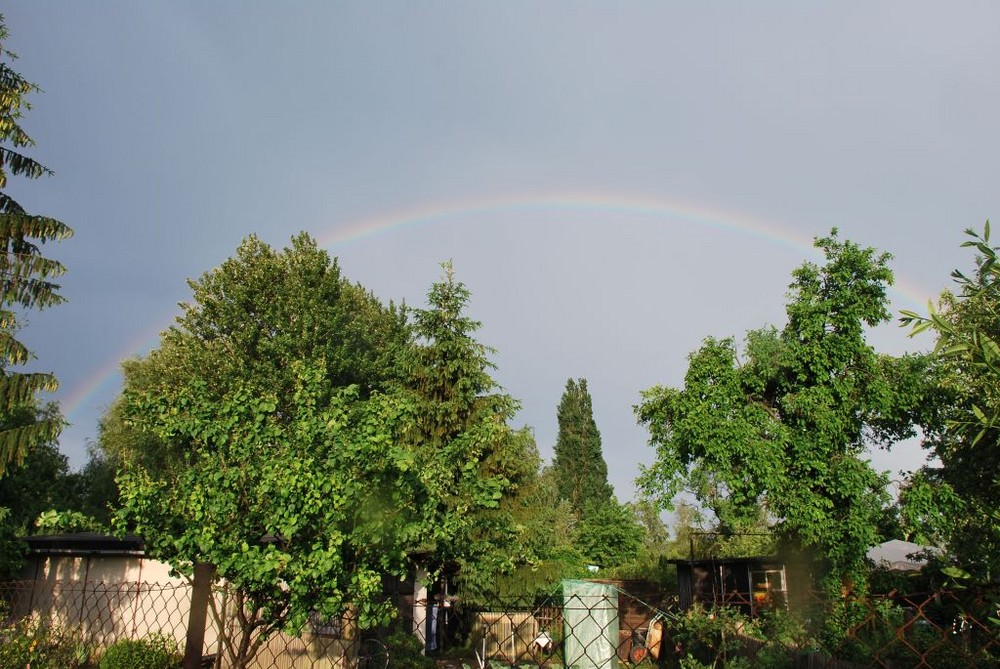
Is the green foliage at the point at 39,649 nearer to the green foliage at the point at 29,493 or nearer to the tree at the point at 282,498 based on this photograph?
the green foliage at the point at 29,493

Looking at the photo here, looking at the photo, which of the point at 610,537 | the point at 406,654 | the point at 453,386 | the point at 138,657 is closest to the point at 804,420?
the point at 453,386

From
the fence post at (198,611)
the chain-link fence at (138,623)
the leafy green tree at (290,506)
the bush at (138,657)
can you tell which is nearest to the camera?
the leafy green tree at (290,506)

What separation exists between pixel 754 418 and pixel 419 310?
12445mm

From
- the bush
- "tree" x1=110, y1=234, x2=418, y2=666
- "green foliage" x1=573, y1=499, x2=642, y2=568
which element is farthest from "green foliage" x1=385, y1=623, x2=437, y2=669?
"green foliage" x1=573, y1=499, x2=642, y2=568

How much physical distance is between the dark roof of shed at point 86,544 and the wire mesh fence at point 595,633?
43.3 inches

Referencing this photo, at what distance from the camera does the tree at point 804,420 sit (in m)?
21.2

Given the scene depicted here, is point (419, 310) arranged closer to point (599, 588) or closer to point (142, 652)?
point (142, 652)

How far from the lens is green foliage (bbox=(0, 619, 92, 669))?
980cm

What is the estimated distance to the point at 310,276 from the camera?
3216 cm

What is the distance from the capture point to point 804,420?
73.5 feet

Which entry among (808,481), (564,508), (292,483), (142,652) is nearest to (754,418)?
(808,481)

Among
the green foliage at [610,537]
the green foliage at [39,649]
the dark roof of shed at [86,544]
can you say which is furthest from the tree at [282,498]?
the green foliage at [610,537]

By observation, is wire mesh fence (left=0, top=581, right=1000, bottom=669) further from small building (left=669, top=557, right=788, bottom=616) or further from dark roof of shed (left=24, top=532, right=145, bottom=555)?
small building (left=669, top=557, right=788, bottom=616)

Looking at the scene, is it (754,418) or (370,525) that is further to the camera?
(754,418)
